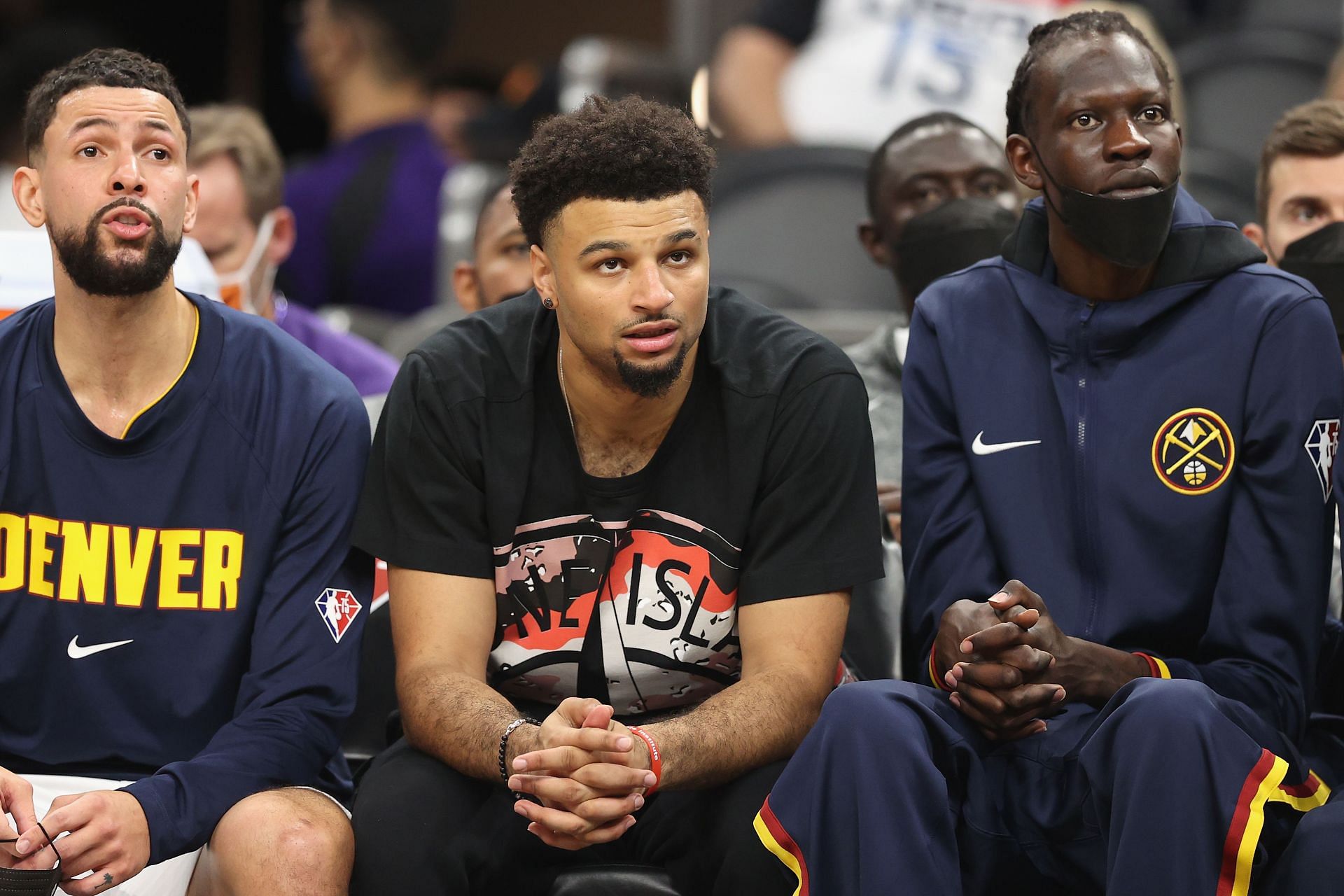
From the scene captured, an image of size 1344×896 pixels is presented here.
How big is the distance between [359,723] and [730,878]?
96cm

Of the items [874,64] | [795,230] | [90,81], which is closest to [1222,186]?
[874,64]

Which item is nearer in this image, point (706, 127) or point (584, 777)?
point (584, 777)

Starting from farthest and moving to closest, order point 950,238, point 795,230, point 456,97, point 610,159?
point 456,97 → point 795,230 → point 950,238 → point 610,159

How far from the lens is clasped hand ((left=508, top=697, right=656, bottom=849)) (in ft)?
7.83

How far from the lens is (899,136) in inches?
155

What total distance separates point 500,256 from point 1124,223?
5.43 feet

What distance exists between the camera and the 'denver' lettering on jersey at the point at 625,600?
2730 mm

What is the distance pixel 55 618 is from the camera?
106 inches

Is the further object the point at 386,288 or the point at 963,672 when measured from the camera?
the point at 386,288

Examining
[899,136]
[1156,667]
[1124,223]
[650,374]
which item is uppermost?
[899,136]

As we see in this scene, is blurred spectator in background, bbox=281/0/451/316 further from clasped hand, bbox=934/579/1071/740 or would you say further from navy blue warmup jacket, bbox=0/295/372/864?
clasped hand, bbox=934/579/1071/740

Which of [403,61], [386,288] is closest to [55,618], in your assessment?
[386,288]

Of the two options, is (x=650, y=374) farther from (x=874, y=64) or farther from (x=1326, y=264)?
(x=874, y=64)

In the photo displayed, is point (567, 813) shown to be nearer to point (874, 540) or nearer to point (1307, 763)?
point (874, 540)
